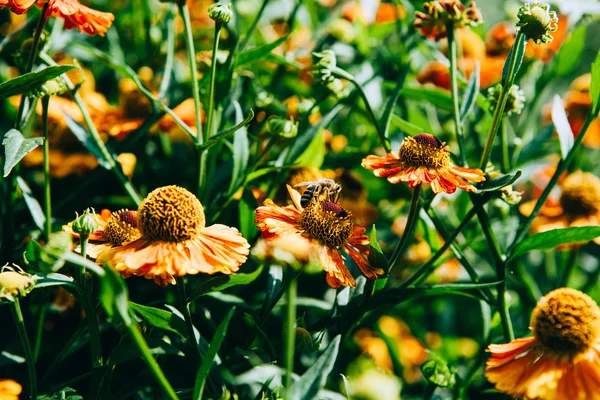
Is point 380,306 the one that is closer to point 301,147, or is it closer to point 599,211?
point 301,147

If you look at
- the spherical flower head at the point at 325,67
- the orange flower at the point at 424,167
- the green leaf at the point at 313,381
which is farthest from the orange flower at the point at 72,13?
the green leaf at the point at 313,381

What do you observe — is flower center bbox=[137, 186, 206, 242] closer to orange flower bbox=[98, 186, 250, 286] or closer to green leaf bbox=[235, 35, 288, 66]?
orange flower bbox=[98, 186, 250, 286]

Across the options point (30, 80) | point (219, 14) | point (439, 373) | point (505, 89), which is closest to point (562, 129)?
point (505, 89)

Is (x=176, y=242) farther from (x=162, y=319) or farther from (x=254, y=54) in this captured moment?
(x=254, y=54)

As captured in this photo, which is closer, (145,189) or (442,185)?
(442,185)

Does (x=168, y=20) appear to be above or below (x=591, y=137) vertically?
above

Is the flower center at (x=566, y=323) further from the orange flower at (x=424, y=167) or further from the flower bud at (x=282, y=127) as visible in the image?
the flower bud at (x=282, y=127)

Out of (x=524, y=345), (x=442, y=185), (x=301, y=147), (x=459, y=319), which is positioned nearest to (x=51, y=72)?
(x=301, y=147)
